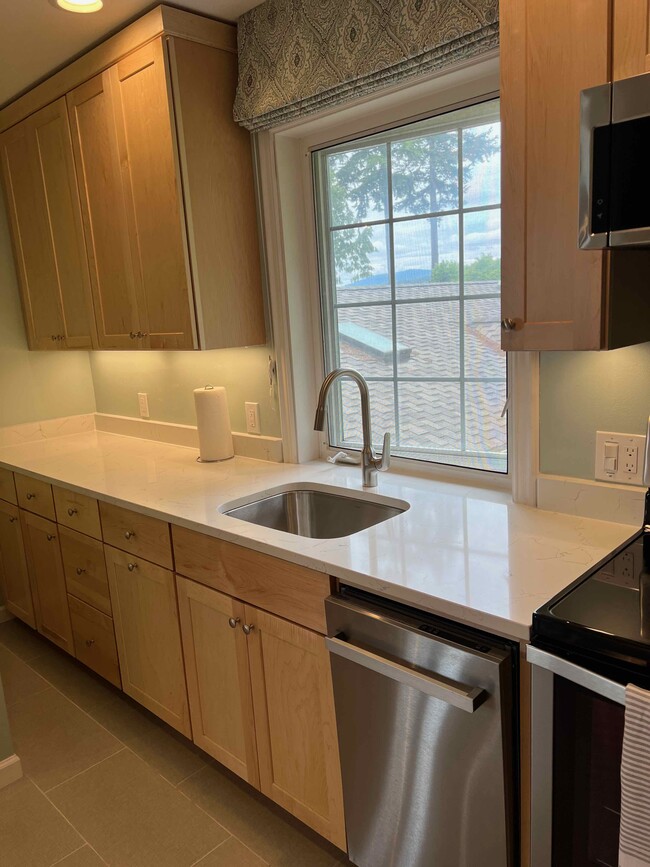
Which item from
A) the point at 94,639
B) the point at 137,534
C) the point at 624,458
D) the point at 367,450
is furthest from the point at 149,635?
the point at 624,458

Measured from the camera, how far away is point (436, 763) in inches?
→ 52.8

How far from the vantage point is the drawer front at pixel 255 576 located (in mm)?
1561

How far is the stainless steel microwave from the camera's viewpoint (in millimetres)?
1045

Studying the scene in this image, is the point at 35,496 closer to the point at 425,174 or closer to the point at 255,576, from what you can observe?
the point at 255,576

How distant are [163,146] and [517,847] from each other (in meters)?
2.17

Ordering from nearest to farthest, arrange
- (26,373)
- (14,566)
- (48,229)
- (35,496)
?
(35,496) → (48,229) → (14,566) → (26,373)

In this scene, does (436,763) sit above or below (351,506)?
below

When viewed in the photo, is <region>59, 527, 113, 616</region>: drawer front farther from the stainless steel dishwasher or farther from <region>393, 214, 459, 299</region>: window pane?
<region>393, 214, 459, 299</region>: window pane

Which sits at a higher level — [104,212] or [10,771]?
[104,212]

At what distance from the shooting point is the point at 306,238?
7.68ft

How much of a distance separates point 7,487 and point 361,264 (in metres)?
1.88

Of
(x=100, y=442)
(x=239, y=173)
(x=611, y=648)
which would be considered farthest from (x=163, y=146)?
(x=611, y=648)

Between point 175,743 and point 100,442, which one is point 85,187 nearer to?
point 100,442

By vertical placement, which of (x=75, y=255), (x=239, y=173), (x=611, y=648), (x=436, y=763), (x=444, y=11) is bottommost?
(x=436, y=763)
